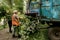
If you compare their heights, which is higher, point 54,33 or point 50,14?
point 50,14

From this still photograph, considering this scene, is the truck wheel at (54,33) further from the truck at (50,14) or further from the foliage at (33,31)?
the foliage at (33,31)

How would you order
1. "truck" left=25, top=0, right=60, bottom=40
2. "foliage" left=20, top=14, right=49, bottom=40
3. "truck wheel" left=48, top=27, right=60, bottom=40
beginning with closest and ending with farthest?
"truck" left=25, top=0, right=60, bottom=40, "truck wheel" left=48, top=27, right=60, bottom=40, "foliage" left=20, top=14, right=49, bottom=40

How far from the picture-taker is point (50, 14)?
9008 millimetres

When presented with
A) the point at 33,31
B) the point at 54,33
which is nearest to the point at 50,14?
the point at 54,33

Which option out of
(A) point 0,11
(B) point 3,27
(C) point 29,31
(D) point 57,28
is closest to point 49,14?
(D) point 57,28

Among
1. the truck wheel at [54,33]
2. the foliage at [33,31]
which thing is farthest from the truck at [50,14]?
the foliage at [33,31]

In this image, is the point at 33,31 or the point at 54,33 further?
the point at 33,31

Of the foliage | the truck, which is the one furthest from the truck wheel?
the foliage

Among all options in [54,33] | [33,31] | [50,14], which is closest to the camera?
[50,14]

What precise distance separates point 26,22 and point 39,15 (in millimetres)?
1405

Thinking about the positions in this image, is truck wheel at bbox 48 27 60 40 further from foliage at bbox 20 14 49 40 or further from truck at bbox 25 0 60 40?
foliage at bbox 20 14 49 40

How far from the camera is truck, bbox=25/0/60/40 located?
895 centimetres

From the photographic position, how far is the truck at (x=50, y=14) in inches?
352

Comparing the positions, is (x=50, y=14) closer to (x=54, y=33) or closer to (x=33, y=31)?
(x=54, y=33)
